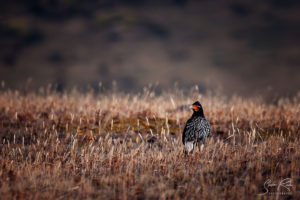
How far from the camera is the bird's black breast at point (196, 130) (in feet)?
21.9

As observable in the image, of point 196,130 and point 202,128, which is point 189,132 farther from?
point 202,128

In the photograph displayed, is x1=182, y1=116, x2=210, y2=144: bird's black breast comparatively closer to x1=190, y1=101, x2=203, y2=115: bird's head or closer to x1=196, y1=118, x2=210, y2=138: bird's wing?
x1=196, y1=118, x2=210, y2=138: bird's wing

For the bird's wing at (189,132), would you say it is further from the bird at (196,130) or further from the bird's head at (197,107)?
the bird's head at (197,107)

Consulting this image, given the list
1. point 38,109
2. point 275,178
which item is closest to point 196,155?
point 275,178

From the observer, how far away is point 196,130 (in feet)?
21.9

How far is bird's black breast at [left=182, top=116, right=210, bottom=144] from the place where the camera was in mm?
6676

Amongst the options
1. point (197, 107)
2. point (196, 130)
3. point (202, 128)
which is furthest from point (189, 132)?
point (197, 107)

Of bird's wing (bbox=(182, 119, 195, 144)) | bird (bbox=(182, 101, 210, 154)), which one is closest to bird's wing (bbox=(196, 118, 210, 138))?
bird (bbox=(182, 101, 210, 154))

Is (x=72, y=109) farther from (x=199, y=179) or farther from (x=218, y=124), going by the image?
(x=199, y=179)

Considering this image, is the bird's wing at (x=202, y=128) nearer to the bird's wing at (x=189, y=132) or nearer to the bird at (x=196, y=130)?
the bird at (x=196, y=130)

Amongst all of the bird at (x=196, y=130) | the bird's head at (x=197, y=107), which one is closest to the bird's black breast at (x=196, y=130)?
the bird at (x=196, y=130)

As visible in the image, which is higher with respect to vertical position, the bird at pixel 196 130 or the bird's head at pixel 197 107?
the bird's head at pixel 197 107

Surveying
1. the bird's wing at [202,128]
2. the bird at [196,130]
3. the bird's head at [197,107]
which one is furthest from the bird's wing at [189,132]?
the bird's head at [197,107]

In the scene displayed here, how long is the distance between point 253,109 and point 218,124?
7.93 feet
